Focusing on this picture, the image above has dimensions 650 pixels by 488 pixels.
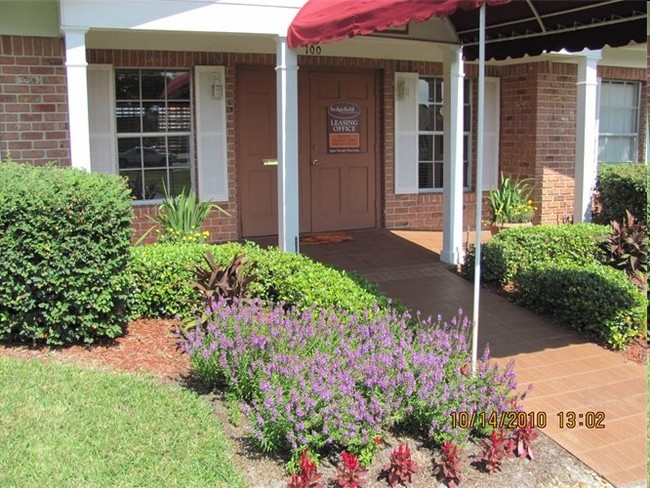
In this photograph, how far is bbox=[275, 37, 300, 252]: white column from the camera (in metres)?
7.32

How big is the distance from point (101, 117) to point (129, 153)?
574 millimetres

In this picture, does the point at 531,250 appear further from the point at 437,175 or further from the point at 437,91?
the point at 437,91

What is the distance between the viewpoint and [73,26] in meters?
6.53

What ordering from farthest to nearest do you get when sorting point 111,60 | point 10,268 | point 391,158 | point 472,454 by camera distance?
point 391,158
point 111,60
point 10,268
point 472,454

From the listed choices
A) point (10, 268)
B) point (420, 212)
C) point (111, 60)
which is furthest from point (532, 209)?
point (10, 268)

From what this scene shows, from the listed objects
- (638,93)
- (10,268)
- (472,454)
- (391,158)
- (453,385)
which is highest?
(638,93)

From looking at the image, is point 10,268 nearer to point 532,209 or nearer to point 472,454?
point 472,454

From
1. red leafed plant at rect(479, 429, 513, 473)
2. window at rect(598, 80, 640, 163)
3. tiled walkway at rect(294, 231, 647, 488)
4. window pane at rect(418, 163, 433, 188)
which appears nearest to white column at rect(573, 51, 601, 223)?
window pane at rect(418, 163, 433, 188)

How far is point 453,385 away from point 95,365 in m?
2.69

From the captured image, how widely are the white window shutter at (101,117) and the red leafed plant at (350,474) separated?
6.15 m

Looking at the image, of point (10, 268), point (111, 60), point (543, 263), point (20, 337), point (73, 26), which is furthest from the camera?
point (111, 60)

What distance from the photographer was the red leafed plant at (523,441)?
4148 mm

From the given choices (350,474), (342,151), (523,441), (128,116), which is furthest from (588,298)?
(128,116)

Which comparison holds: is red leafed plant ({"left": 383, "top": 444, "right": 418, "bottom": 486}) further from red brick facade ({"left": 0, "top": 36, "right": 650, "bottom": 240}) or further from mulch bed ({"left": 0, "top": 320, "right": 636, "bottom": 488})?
red brick facade ({"left": 0, "top": 36, "right": 650, "bottom": 240})
